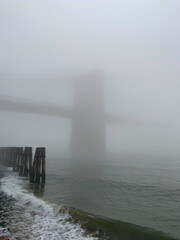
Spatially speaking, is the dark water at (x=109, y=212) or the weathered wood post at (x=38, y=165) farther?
the weathered wood post at (x=38, y=165)

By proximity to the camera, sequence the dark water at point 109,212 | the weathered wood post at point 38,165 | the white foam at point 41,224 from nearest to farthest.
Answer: the white foam at point 41,224 < the dark water at point 109,212 < the weathered wood post at point 38,165

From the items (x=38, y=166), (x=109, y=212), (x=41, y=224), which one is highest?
(x=38, y=166)

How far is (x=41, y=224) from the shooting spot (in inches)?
159

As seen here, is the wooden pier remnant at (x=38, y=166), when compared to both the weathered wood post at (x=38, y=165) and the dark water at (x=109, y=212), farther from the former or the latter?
the dark water at (x=109, y=212)

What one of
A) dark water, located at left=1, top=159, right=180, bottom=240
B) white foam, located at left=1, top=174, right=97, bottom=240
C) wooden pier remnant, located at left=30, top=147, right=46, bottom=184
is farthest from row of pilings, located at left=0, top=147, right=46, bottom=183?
white foam, located at left=1, top=174, right=97, bottom=240

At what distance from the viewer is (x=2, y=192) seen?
6.45m

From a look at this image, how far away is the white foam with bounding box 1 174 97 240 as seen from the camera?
357 centimetres

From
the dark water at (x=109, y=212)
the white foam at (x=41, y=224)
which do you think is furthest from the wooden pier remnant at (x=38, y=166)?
the white foam at (x=41, y=224)

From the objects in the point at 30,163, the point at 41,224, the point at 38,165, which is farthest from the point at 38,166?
the point at 41,224

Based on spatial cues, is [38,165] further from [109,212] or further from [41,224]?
[41,224]

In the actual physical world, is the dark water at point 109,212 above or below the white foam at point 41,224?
below

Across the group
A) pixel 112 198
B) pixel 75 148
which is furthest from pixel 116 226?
pixel 75 148

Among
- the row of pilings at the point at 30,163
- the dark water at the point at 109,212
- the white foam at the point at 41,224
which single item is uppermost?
the row of pilings at the point at 30,163

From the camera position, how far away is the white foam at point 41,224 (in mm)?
3570
